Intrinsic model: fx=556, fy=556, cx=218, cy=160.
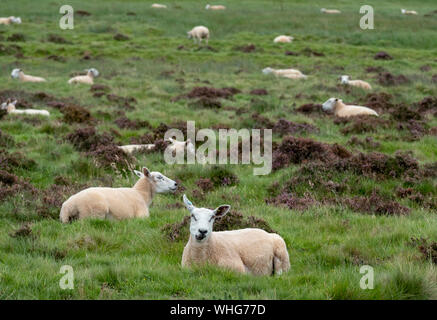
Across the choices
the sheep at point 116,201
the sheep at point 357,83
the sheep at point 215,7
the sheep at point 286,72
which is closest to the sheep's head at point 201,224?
the sheep at point 116,201

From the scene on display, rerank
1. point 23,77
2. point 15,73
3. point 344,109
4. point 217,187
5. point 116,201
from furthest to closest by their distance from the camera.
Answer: point 15,73, point 23,77, point 344,109, point 217,187, point 116,201

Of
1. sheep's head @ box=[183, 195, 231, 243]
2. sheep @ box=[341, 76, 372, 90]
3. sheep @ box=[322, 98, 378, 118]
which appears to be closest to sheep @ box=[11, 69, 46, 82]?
sheep @ box=[322, 98, 378, 118]

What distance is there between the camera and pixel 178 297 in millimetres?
6039

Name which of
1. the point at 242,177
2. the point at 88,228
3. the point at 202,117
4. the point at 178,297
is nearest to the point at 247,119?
the point at 202,117

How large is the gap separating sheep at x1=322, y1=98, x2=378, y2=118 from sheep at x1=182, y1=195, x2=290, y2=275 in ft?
37.9

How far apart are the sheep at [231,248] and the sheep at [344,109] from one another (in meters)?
11.6

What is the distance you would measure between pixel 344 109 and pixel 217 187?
28.7 ft

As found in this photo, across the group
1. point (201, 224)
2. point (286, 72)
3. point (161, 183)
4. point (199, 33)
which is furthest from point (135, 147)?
point (199, 33)

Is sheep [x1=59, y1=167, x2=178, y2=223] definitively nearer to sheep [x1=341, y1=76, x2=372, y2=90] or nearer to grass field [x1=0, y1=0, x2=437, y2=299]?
grass field [x1=0, y1=0, x2=437, y2=299]

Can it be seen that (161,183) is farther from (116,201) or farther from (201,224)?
(201,224)

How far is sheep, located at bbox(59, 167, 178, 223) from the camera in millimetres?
9484

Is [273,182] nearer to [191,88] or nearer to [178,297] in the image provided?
[178,297]

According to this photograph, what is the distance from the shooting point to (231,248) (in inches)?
297

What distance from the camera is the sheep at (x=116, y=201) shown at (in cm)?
948
